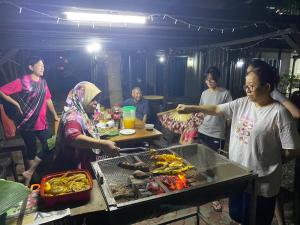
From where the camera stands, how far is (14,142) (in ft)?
17.7

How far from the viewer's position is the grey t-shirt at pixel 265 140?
2.31 metres

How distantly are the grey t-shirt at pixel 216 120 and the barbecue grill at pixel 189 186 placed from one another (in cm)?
160

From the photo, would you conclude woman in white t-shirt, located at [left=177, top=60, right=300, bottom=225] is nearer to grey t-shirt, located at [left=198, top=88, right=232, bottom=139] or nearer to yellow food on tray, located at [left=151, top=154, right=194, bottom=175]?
yellow food on tray, located at [left=151, top=154, right=194, bottom=175]

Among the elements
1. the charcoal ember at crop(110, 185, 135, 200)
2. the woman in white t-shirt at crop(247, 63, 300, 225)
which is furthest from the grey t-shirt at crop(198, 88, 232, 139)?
the charcoal ember at crop(110, 185, 135, 200)

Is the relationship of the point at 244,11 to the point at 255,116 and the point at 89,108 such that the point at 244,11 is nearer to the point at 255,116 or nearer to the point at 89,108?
the point at 255,116

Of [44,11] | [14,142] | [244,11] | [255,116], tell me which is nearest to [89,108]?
[44,11]

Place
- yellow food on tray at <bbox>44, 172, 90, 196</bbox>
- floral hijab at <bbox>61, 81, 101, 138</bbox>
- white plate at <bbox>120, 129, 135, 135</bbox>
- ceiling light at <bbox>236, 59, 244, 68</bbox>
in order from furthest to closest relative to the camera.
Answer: ceiling light at <bbox>236, 59, 244, 68</bbox>
white plate at <bbox>120, 129, 135, 135</bbox>
floral hijab at <bbox>61, 81, 101, 138</bbox>
yellow food on tray at <bbox>44, 172, 90, 196</bbox>

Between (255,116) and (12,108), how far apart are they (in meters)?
4.95

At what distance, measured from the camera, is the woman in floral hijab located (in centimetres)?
245

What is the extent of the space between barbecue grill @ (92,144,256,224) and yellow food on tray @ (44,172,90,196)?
0.17 meters

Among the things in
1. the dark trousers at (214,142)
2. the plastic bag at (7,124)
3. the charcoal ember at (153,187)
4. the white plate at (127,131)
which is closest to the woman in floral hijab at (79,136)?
the charcoal ember at (153,187)

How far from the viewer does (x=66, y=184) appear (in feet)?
6.75

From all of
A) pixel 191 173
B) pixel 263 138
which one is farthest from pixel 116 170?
pixel 263 138

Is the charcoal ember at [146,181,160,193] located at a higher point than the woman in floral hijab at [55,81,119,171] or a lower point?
lower
